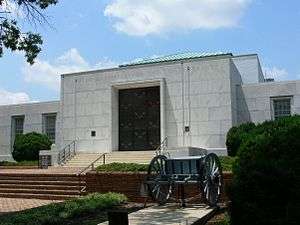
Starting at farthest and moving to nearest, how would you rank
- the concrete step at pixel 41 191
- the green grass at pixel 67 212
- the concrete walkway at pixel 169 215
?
1. the concrete step at pixel 41 191
2. the green grass at pixel 67 212
3. the concrete walkway at pixel 169 215

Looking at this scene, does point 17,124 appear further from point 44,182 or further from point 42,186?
point 42,186

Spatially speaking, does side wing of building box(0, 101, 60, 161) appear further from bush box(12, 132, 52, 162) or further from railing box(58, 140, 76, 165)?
railing box(58, 140, 76, 165)

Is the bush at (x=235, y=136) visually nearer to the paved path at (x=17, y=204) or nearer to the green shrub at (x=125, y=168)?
the green shrub at (x=125, y=168)

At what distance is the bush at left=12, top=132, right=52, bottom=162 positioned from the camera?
3161 centimetres

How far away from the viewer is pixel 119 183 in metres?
15.9

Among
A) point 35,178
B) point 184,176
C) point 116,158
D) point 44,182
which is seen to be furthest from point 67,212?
point 116,158

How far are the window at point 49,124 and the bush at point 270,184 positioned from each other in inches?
1117

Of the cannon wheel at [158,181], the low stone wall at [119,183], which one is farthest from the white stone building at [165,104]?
the cannon wheel at [158,181]

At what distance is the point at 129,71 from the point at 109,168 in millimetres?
13831

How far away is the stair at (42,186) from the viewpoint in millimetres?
17828

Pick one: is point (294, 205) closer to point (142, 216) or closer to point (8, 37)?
point (142, 216)

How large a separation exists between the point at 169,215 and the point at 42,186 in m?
8.91

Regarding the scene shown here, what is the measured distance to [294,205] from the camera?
761 centimetres

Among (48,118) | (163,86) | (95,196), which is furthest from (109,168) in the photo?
(48,118)
